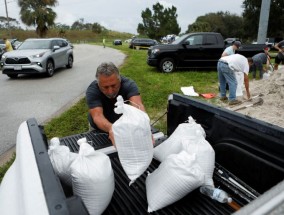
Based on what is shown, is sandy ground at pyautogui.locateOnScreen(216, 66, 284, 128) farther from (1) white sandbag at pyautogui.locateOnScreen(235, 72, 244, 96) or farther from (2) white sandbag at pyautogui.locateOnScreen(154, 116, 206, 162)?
(2) white sandbag at pyautogui.locateOnScreen(154, 116, 206, 162)

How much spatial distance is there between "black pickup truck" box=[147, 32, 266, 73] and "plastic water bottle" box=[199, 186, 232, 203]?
392 inches

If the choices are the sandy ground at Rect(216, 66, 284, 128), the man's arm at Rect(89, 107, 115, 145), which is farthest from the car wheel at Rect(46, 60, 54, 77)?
the man's arm at Rect(89, 107, 115, 145)

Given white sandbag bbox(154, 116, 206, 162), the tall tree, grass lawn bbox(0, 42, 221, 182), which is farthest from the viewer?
the tall tree

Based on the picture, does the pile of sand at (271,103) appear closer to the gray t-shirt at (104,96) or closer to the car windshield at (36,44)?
the gray t-shirt at (104,96)

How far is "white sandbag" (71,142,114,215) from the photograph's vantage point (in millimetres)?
1672

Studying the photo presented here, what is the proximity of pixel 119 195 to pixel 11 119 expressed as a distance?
15.6 feet

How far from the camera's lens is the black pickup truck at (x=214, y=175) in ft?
4.08

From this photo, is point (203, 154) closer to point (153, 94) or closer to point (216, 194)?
point (216, 194)

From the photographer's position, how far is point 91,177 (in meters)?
1.67

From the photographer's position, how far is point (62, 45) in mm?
13695

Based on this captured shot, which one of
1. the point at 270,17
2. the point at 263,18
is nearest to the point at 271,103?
the point at 263,18

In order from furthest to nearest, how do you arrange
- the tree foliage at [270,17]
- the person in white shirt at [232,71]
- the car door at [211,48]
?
1. the tree foliage at [270,17]
2. the car door at [211,48]
3. the person in white shirt at [232,71]

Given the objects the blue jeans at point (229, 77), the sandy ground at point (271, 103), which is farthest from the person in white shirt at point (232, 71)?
the sandy ground at point (271, 103)

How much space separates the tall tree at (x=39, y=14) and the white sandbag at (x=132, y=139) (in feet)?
154
